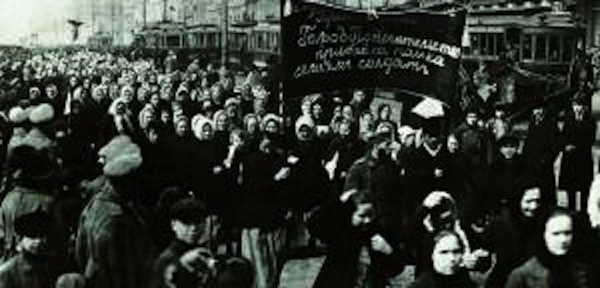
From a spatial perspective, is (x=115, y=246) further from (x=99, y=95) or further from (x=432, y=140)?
(x=99, y=95)

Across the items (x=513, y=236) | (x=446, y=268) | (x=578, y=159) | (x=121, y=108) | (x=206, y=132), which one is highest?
(x=121, y=108)

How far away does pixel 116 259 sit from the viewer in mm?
5207

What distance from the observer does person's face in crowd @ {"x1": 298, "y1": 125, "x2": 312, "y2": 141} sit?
31.9ft

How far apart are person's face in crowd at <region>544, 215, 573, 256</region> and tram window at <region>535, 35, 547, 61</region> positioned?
Answer: 22624mm

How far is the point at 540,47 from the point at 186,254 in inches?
948

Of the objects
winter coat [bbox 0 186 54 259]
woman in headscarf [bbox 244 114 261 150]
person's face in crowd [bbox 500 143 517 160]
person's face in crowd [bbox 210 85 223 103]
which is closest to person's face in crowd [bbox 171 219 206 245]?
winter coat [bbox 0 186 54 259]

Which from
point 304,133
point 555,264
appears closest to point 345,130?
point 304,133

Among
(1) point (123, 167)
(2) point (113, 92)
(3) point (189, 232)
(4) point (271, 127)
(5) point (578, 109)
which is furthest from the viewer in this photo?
(2) point (113, 92)

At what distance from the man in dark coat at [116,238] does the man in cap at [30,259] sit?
0.34 meters

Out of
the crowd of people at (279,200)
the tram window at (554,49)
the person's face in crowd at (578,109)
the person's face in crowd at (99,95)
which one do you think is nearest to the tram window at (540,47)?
the tram window at (554,49)

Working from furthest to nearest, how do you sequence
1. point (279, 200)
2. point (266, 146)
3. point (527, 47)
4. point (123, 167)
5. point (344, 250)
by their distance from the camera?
point (527, 47)
point (266, 146)
point (279, 200)
point (344, 250)
point (123, 167)

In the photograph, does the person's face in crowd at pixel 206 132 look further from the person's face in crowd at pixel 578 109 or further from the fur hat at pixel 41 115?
the person's face in crowd at pixel 578 109

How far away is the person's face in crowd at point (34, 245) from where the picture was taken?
4.84m

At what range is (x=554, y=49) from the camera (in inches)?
1067
